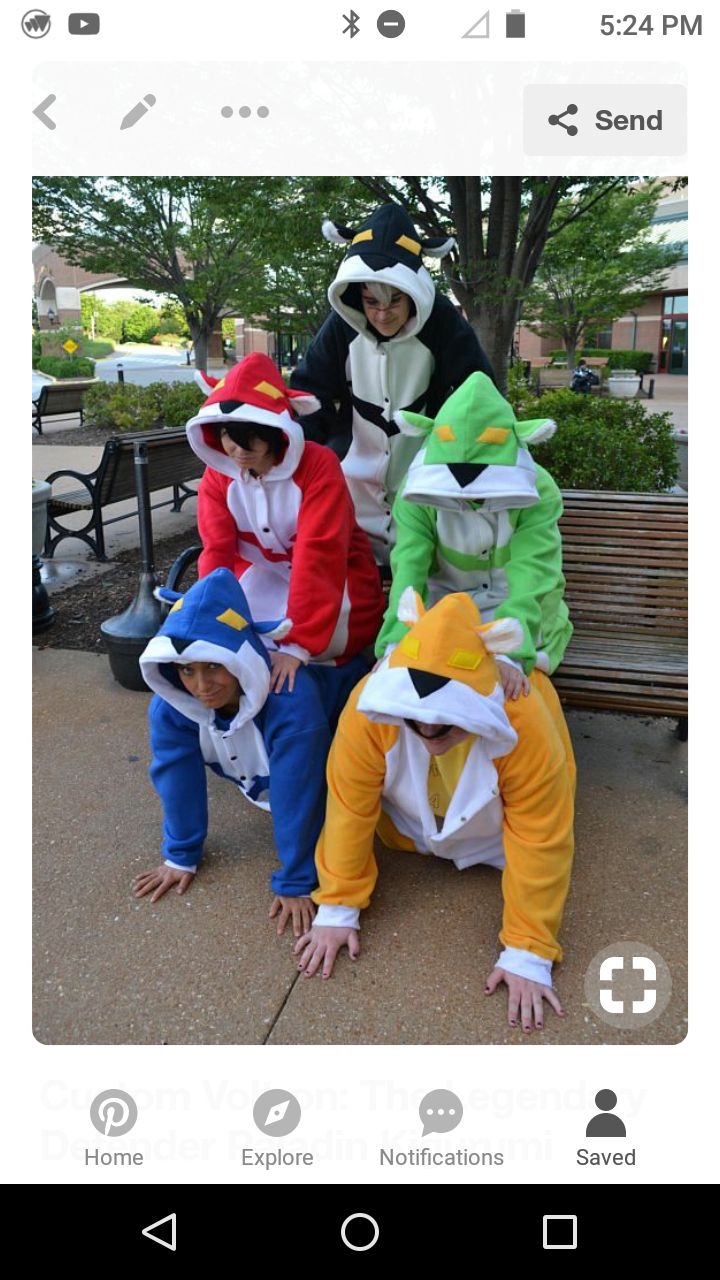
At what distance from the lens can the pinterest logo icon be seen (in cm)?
149

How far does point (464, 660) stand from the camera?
2115 mm

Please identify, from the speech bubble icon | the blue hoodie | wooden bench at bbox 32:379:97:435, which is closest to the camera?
the speech bubble icon

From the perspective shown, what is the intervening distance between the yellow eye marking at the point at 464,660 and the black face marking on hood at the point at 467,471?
0.59 metres

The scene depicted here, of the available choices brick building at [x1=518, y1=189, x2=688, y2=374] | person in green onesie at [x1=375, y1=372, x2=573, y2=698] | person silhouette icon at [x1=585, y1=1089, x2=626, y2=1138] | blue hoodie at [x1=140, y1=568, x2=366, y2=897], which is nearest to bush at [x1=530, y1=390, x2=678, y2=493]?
person in green onesie at [x1=375, y1=372, x2=573, y2=698]

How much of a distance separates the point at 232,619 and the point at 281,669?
0.90ft

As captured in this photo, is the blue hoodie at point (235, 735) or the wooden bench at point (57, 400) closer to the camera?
the blue hoodie at point (235, 735)

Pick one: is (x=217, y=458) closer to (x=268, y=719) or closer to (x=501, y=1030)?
(x=268, y=719)

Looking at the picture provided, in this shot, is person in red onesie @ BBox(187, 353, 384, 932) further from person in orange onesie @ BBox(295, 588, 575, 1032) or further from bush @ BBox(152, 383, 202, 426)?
bush @ BBox(152, 383, 202, 426)

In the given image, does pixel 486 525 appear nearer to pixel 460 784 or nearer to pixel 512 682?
pixel 512 682
